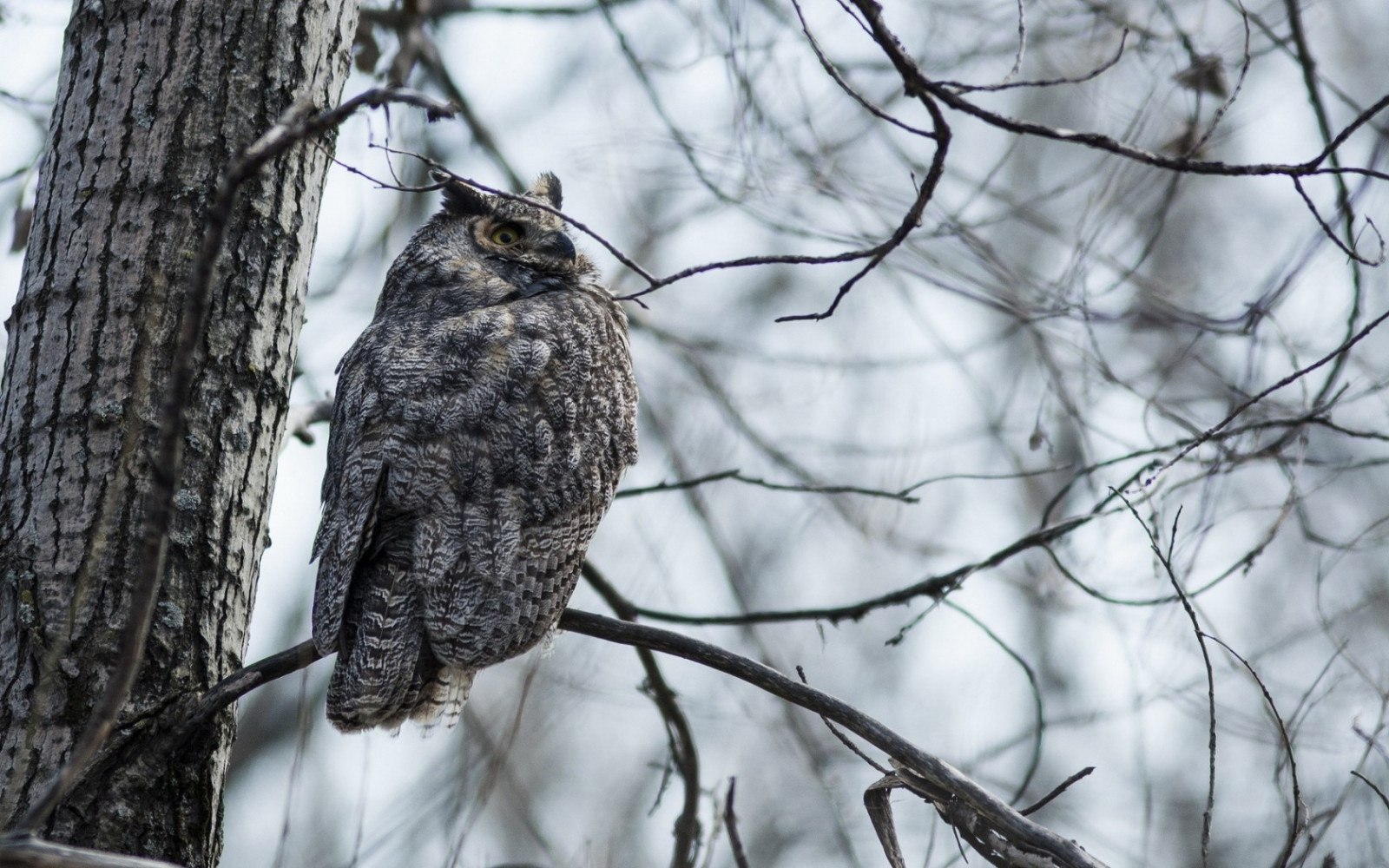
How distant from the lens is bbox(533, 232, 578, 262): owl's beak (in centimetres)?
358

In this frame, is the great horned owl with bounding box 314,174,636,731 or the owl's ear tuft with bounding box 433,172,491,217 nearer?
the great horned owl with bounding box 314,174,636,731

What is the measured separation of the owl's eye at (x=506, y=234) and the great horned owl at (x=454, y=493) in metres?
0.56

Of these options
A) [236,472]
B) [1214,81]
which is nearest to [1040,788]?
[1214,81]

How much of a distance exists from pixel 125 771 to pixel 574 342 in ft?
4.61

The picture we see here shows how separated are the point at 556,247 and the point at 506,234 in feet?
0.60

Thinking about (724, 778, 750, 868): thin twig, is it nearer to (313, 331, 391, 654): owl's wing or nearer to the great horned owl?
the great horned owl

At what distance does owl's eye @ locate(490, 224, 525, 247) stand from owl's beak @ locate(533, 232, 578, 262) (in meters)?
0.08

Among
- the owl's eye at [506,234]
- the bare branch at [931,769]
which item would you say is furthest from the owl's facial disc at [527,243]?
the bare branch at [931,769]

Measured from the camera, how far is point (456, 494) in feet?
8.76

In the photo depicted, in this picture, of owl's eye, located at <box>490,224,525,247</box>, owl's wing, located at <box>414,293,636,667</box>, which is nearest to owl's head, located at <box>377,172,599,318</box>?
owl's eye, located at <box>490,224,525,247</box>

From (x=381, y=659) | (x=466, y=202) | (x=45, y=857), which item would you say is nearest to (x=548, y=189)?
(x=466, y=202)

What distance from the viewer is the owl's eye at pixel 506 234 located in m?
3.65

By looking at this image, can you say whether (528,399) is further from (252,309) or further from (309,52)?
(309,52)

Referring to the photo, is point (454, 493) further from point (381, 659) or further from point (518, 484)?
point (381, 659)
